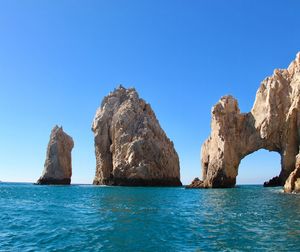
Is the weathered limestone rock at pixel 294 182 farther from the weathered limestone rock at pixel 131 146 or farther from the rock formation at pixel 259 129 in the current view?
the weathered limestone rock at pixel 131 146

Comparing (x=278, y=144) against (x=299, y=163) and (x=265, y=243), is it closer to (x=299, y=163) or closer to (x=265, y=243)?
(x=299, y=163)

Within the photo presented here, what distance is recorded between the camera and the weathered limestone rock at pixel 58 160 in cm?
12006

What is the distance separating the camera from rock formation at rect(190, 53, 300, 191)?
65188 mm

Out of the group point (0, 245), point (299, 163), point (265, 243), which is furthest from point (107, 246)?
point (299, 163)

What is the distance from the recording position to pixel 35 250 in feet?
50.6

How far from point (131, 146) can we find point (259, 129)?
35159mm

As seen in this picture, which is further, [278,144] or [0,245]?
[278,144]

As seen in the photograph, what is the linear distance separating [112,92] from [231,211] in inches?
3521

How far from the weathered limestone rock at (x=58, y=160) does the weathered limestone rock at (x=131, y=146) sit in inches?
636

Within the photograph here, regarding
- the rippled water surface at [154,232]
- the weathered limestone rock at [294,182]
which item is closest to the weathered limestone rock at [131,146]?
the weathered limestone rock at [294,182]

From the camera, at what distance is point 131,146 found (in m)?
95.3

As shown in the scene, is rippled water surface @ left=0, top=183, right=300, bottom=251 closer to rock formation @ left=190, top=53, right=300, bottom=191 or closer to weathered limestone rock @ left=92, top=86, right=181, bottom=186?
rock formation @ left=190, top=53, right=300, bottom=191

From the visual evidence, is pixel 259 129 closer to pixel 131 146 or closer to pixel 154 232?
pixel 131 146

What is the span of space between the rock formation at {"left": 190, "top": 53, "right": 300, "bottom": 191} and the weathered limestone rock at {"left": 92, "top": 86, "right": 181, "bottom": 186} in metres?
20.4
